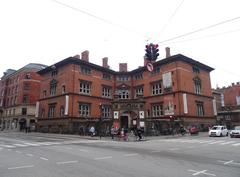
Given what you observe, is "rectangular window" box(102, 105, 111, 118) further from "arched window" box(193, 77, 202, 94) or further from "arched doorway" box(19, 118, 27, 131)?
"arched doorway" box(19, 118, 27, 131)

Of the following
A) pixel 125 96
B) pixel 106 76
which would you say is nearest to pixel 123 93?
pixel 125 96

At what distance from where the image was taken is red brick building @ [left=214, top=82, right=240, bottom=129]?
55625 millimetres

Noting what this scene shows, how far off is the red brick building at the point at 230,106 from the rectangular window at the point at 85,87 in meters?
33.0

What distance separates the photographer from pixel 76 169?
784 centimetres

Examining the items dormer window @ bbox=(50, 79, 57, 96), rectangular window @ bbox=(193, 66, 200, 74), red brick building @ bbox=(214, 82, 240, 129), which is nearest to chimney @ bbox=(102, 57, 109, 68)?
dormer window @ bbox=(50, 79, 57, 96)

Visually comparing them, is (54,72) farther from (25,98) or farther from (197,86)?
(197,86)

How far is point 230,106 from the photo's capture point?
6272cm

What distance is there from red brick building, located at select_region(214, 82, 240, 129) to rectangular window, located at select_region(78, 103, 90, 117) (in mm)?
32652

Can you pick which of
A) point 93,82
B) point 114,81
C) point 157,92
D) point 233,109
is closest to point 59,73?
point 93,82

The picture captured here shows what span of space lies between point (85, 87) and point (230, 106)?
→ 45.3 metres

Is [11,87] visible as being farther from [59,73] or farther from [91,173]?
[91,173]

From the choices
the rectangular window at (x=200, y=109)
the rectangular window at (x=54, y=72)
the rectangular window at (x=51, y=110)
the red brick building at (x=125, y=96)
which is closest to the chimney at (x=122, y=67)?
the red brick building at (x=125, y=96)

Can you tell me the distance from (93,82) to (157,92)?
42.5ft

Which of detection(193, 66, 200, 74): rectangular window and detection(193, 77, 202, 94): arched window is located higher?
detection(193, 66, 200, 74): rectangular window
